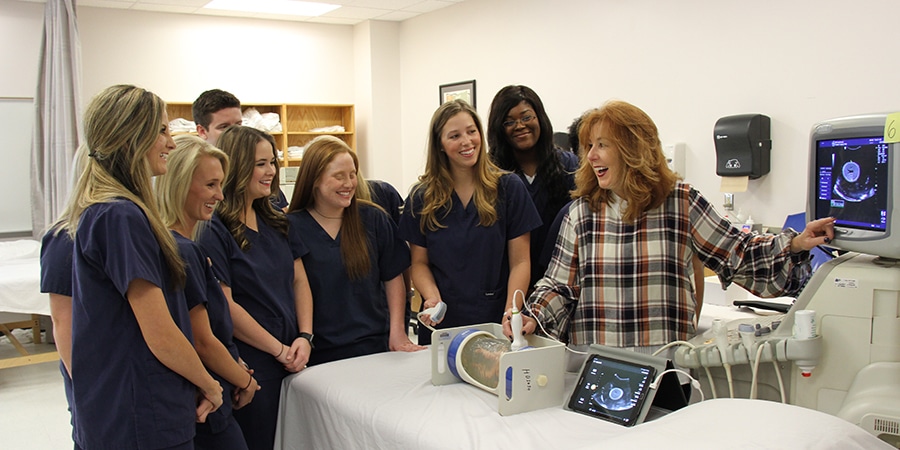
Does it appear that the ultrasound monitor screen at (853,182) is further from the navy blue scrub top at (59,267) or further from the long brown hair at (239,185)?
the navy blue scrub top at (59,267)

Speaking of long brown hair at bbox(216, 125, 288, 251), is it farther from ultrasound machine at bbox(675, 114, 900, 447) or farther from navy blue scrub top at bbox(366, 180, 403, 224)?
ultrasound machine at bbox(675, 114, 900, 447)

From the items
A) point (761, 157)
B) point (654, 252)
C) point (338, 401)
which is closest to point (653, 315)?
point (654, 252)

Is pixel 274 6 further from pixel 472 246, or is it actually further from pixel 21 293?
pixel 472 246

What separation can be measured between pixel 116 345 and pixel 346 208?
0.97 m

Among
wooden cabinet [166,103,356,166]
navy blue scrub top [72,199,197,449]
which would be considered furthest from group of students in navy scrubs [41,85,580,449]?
wooden cabinet [166,103,356,166]

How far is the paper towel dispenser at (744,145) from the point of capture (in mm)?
3980

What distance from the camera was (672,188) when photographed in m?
1.97

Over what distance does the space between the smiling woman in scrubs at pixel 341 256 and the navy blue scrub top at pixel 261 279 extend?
0.10 metres

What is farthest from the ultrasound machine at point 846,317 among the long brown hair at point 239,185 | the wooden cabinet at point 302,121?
the wooden cabinet at point 302,121

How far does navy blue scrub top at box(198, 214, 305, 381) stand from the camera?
2.12m

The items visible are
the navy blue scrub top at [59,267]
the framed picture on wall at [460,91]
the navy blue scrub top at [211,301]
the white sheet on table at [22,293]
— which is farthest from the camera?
the framed picture on wall at [460,91]

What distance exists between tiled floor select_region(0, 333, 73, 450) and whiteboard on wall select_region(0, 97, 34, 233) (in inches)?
49.3

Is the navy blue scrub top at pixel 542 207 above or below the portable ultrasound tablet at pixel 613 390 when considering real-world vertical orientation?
above

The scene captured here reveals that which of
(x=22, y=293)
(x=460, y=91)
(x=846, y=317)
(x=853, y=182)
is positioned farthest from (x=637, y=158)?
(x=460, y=91)
